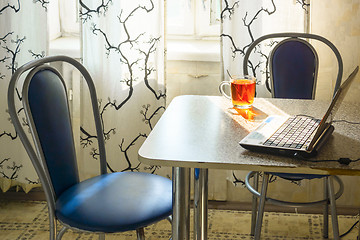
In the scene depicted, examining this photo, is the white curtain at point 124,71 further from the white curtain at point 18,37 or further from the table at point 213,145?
the table at point 213,145

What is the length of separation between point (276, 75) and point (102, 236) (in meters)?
0.97

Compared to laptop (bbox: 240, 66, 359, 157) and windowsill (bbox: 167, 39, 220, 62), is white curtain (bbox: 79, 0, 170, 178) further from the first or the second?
laptop (bbox: 240, 66, 359, 157)

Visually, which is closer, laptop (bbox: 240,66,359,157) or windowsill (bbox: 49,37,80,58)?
laptop (bbox: 240,66,359,157)

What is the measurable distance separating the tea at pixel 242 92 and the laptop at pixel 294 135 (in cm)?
19

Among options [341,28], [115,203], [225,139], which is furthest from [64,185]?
[341,28]

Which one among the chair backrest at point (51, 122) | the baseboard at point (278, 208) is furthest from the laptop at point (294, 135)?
the baseboard at point (278, 208)

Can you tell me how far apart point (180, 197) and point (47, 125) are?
1.60 feet

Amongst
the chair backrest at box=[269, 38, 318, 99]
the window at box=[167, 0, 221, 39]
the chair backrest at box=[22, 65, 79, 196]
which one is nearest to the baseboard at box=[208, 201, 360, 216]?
the chair backrest at box=[269, 38, 318, 99]

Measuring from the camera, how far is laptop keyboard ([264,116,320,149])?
1.40 metres

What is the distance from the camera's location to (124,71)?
2.65 metres

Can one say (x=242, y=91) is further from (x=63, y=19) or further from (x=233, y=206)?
(x=63, y=19)

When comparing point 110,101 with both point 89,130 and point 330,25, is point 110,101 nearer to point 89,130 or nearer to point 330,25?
point 89,130

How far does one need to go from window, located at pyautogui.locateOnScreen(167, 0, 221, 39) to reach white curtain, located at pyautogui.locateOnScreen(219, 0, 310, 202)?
286 mm

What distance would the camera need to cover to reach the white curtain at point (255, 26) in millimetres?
2533
